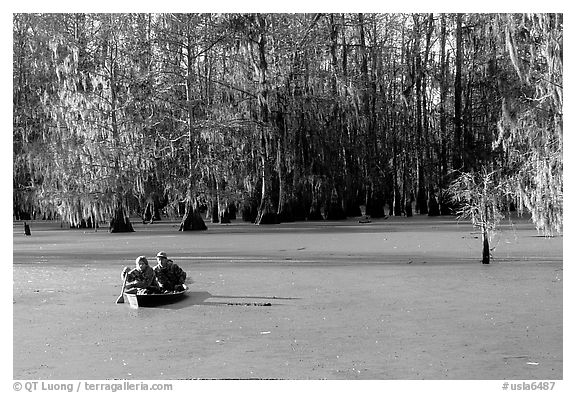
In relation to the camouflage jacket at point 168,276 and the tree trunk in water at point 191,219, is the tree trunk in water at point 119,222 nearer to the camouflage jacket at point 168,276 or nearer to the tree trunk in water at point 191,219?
the tree trunk in water at point 191,219

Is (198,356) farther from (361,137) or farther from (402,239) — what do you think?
(361,137)

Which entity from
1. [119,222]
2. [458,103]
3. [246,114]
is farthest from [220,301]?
[458,103]

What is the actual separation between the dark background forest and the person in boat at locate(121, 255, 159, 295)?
12354 mm

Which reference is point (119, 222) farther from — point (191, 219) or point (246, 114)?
point (246, 114)

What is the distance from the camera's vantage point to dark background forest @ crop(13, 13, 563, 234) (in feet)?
68.3

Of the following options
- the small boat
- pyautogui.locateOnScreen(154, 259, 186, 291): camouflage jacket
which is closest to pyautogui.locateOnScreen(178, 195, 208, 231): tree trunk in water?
pyautogui.locateOnScreen(154, 259, 186, 291): camouflage jacket

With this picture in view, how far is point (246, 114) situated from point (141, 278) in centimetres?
1424

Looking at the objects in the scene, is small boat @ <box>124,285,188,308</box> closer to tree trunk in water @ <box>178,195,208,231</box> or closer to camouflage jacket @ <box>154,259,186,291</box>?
camouflage jacket @ <box>154,259,186,291</box>

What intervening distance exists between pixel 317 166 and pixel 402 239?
21.4 feet

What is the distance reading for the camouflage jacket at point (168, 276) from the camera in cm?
888

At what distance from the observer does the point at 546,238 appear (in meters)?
14.7

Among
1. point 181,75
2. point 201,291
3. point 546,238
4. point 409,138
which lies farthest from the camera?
point 409,138
